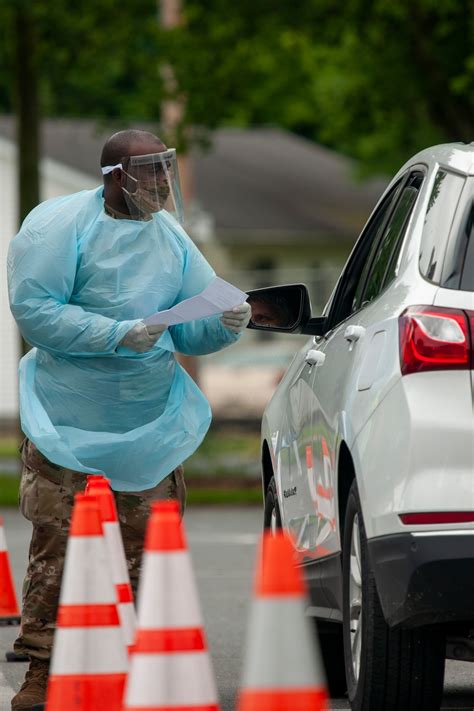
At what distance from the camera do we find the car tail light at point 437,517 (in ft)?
16.7

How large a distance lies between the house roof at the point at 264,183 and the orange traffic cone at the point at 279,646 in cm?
3689

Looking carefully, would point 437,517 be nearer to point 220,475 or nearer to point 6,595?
point 6,595

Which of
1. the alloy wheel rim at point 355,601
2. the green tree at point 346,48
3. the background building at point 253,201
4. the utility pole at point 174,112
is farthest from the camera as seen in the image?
the background building at point 253,201

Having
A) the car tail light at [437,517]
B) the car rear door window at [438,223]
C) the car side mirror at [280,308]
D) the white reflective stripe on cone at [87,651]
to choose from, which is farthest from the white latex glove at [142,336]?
the car tail light at [437,517]

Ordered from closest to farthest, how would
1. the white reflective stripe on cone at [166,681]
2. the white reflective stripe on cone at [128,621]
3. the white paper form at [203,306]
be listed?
1. the white reflective stripe on cone at [166,681]
2. the white reflective stripe on cone at [128,621]
3. the white paper form at [203,306]

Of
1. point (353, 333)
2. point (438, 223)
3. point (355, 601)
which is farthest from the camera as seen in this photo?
point (353, 333)

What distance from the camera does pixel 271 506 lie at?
7.30 m

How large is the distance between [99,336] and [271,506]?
3.81 ft

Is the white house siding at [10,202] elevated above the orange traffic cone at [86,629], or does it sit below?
below

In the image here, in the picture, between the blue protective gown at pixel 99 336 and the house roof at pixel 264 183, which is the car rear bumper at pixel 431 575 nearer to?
the blue protective gown at pixel 99 336

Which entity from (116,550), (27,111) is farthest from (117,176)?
(27,111)

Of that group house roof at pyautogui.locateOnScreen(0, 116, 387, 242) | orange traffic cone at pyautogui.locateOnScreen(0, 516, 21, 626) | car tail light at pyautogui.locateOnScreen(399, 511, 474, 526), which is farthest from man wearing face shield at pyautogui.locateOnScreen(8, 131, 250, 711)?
house roof at pyautogui.locateOnScreen(0, 116, 387, 242)

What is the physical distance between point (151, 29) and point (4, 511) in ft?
22.9

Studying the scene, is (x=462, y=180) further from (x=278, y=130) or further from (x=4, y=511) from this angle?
(x=278, y=130)
